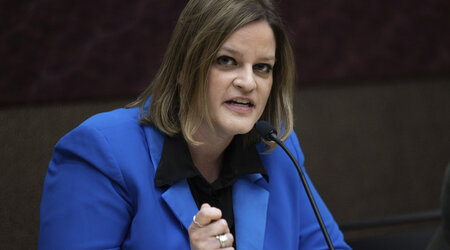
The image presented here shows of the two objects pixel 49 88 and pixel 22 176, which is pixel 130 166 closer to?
pixel 22 176

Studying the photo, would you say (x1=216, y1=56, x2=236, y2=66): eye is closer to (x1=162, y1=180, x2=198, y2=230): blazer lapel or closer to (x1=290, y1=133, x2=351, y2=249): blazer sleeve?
(x1=162, y1=180, x2=198, y2=230): blazer lapel

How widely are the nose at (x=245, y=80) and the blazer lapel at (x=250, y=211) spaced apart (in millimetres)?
243

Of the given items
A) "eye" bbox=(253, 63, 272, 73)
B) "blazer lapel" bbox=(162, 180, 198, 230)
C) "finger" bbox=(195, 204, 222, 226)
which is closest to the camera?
"finger" bbox=(195, 204, 222, 226)

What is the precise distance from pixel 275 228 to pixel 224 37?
1.49 feet

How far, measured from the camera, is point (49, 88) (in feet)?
4.48

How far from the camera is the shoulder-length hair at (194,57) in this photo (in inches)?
42.1

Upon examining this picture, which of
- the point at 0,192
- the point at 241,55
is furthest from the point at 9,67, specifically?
the point at 241,55

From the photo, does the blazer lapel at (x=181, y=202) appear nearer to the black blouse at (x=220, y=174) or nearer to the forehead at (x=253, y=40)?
the black blouse at (x=220, y=174)

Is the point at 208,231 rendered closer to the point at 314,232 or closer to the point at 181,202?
the point at 181,202

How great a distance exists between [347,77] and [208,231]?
1424 mm

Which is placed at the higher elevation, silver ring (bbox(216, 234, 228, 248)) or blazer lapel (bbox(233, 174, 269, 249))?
silver ring (bbox(216, 234, 228, 248))

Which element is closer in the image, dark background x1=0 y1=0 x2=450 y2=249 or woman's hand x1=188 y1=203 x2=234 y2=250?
woman's hand x1=188 y1=203 x2=234 y2=250

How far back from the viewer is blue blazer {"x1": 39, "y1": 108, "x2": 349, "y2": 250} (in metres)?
0.95

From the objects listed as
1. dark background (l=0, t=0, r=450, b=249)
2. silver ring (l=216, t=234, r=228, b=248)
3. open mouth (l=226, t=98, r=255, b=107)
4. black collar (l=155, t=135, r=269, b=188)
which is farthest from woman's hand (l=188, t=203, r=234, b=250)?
dark background (l=0, t=0, r=450, b=249)
